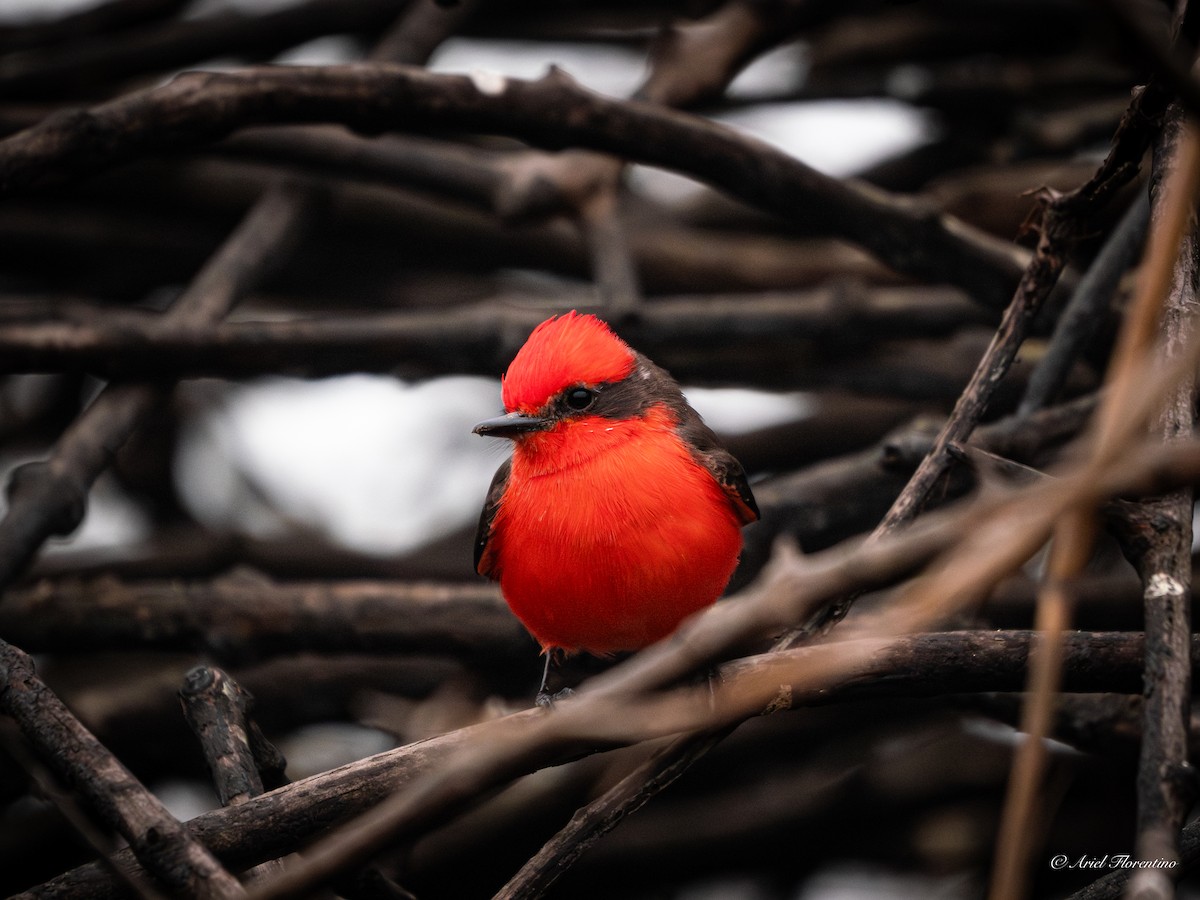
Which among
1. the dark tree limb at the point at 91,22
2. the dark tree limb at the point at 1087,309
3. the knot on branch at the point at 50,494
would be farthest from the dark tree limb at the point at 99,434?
the dark tree limb at the point at 1087,309

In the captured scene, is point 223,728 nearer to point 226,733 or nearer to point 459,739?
point 226,733

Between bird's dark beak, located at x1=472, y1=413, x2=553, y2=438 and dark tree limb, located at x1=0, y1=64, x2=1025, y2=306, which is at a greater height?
dark tree limb, located at x1=0, y1=64, x2=1025, y2=306

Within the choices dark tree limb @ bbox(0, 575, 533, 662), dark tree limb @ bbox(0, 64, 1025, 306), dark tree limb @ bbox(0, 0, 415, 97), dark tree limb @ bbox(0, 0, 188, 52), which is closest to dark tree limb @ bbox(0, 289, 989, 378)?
dark tree limb @ bbox(0, 64, 1025, 306)

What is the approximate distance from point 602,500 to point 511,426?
16.1 inches

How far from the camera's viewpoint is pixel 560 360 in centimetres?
304

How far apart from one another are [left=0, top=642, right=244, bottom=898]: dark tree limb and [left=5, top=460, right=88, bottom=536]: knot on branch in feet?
4.21

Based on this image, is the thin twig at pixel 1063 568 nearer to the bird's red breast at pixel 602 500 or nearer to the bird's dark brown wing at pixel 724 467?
the bird's red breast at pixel 602 500

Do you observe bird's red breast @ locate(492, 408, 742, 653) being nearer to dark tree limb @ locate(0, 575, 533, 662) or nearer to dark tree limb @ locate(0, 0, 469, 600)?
dark tree limb @ locate(0, 575, 533, 662)

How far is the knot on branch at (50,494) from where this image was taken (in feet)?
9.62

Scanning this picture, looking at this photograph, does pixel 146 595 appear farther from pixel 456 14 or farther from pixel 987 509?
pixel 987 509

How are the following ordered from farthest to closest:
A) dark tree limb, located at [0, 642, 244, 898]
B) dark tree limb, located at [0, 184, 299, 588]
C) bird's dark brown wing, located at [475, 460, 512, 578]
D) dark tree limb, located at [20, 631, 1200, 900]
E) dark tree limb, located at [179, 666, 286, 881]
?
bird's dark brown wing, located at [475, 460, 512, 578] → dark tree limb, located at [0, 184, 299, 588] → dark tree limb, located at [179, 666, 286, 881] → dark tree limb, located at [20, 631, 1200, 900] → dark tree limb, located at [0, 642, 244, 898]

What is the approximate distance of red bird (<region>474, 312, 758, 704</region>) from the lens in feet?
8.79

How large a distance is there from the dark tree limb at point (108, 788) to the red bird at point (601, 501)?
4.08 ft

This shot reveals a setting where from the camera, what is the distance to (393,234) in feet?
13.2
